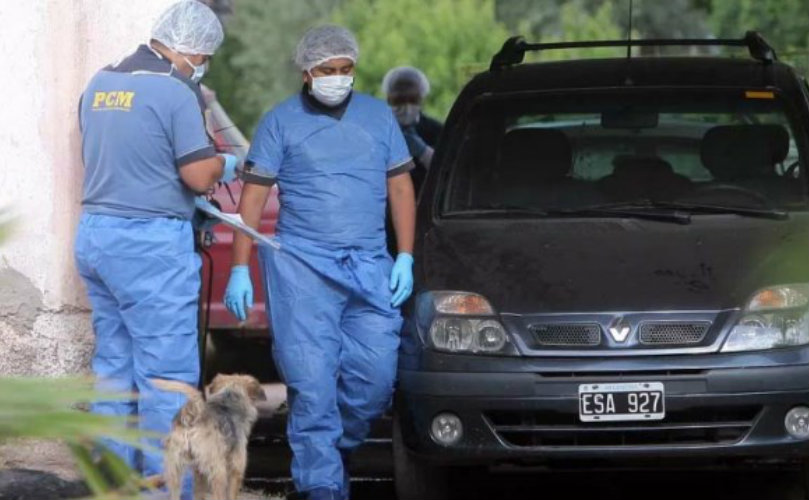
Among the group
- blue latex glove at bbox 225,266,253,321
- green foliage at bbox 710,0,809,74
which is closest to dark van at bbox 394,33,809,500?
blue latex glove at bbox 225,266,253,321

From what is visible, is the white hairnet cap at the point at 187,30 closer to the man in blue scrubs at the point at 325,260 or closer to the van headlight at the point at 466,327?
the man in blue scrubs at the point at 325,260

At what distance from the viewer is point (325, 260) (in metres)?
6.69

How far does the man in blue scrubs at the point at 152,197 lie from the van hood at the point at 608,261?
1.10m

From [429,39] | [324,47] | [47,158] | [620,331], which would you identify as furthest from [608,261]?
[429,39]

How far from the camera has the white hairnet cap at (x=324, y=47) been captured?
670cm

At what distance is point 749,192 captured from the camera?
24.3 ft

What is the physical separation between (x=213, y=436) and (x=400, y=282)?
1332 millimetres

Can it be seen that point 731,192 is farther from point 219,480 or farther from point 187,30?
point 219,480

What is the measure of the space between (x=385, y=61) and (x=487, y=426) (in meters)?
33.2

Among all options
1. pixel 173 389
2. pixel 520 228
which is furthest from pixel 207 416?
pixel 520 228

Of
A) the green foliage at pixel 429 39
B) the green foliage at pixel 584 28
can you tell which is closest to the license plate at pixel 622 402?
the green foliage at pixel 584 28

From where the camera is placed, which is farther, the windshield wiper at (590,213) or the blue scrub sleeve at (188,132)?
the windshield wiper at (590,213)

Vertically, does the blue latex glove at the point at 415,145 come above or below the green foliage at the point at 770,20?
below

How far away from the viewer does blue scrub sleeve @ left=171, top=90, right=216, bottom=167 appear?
5996mm
